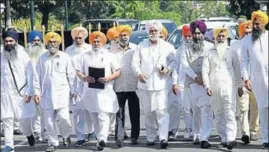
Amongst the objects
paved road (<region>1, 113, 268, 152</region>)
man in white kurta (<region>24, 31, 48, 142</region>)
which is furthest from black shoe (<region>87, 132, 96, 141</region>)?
man in white kurta (<region>24, 31, 48, 142</region>)

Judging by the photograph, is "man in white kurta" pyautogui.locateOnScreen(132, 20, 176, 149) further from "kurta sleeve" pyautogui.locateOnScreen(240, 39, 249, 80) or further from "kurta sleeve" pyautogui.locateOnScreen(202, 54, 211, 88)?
"kurta sleeve" pyautogui.locateOnScreen(240, 39, 249, 80)

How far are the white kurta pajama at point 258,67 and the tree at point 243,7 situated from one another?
2290 centimetres

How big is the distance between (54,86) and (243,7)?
23707 millimetres

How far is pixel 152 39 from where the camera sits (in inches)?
498

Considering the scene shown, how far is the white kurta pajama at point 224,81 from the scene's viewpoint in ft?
39.4

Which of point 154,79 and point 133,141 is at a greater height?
point 154,79

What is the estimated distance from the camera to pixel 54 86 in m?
12.5

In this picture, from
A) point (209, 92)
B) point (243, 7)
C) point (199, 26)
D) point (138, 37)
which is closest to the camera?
point (209, 92)

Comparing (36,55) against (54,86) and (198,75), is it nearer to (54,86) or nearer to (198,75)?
(54,86)

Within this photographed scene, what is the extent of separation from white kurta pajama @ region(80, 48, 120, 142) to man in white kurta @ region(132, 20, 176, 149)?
0.44m

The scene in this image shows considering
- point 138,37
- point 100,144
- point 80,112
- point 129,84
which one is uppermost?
point 138,37

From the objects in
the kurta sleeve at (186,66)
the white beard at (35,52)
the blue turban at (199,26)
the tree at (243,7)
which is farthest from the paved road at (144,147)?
the tree at (243,7)

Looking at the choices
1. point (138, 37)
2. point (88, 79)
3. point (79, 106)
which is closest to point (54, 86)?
point (88, 79)

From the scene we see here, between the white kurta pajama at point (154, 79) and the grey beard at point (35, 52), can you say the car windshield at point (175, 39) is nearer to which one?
the grey beard at point (35, 52)
